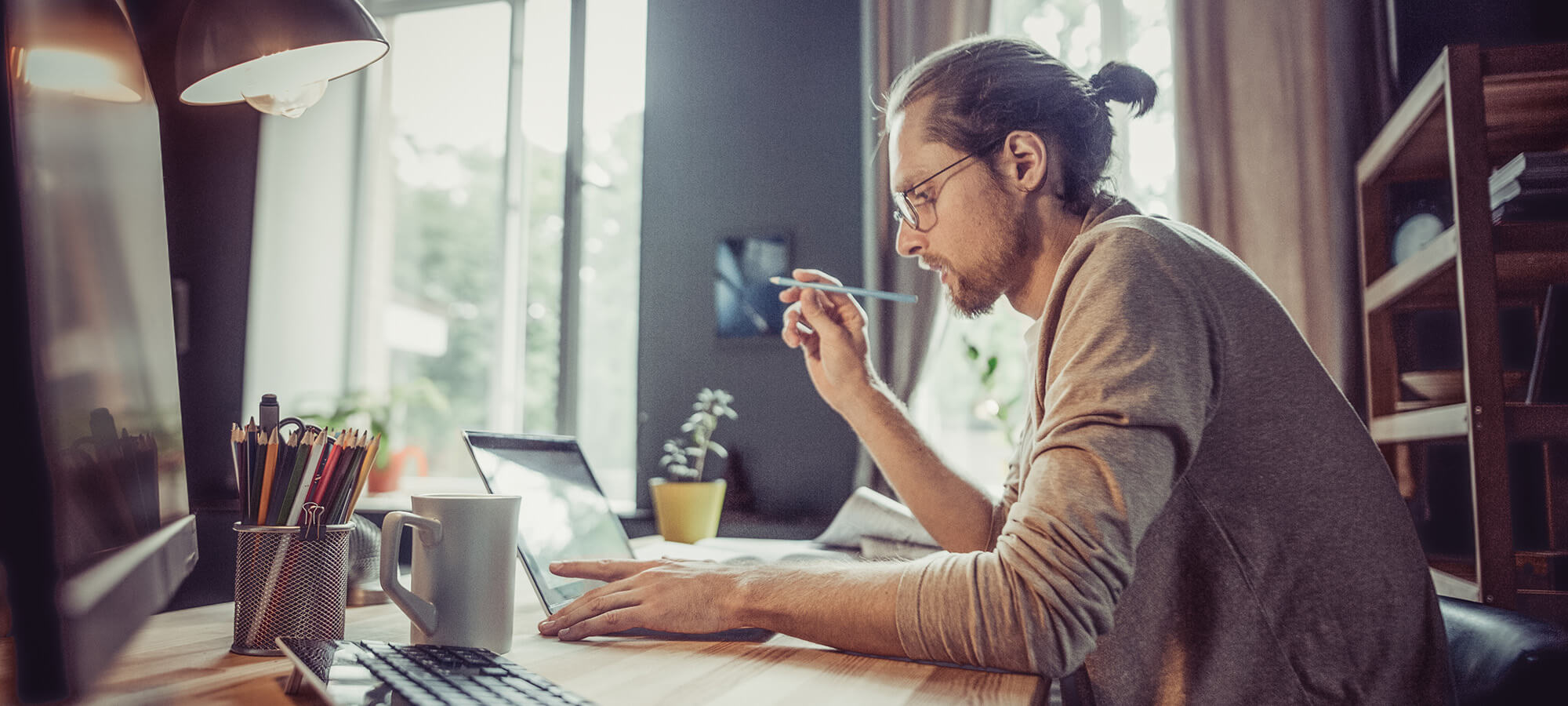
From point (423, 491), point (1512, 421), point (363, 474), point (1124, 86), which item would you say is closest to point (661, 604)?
point (363, 474)

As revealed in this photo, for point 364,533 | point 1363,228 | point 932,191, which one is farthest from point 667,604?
point 1363,228

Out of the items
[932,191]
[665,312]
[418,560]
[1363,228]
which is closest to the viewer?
[418,560]

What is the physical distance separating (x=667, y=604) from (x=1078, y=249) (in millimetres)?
540

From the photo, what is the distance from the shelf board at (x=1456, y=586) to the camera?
1.61 m

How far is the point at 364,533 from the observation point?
3.50 ft

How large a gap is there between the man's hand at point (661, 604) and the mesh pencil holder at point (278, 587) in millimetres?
209

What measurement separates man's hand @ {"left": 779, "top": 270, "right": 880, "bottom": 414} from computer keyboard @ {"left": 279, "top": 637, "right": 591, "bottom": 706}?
903 mm

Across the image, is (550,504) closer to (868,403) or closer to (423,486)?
(868,403)

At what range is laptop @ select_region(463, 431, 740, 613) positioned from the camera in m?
1.02

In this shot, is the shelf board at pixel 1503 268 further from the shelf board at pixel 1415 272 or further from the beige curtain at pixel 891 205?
the beige curtain at pixel 891 205

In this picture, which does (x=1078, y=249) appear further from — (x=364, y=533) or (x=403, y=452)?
(x=403, y=452)

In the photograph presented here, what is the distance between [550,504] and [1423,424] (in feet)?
5.93

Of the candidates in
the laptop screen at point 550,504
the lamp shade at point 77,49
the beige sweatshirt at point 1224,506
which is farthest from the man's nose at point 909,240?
the lamp shade at point 77,49

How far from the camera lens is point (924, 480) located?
1.46 meters
